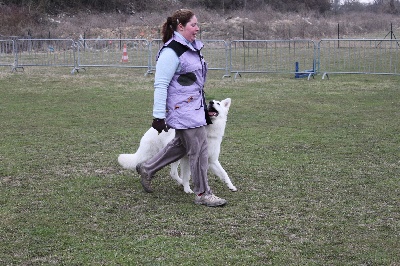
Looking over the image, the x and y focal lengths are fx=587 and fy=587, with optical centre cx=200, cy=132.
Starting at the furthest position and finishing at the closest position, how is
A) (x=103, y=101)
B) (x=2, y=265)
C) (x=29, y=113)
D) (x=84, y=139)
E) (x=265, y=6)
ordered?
(x=265, y=6), (x=103, y=101), (x=29, y=113), (x=84, y=139), (x=2, y=265)

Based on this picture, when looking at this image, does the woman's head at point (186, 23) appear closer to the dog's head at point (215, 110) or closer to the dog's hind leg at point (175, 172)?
the dog's head at point (215, 110)

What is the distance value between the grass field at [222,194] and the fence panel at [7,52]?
33.7ft

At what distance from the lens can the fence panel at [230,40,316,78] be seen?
1872 cm

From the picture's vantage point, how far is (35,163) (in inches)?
282

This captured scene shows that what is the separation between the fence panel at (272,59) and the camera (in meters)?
18.7

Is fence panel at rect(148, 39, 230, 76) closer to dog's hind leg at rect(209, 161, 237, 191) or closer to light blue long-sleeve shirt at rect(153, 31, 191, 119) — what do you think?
dog's hind leg at rect(209, 161, 237, 191)

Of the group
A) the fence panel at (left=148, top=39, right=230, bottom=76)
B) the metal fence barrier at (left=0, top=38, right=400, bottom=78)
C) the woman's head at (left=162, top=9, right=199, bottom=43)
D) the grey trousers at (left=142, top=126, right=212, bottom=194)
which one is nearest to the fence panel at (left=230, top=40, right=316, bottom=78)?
the metal fence barrier at (left=0, top=38, right=400, bottom=78)

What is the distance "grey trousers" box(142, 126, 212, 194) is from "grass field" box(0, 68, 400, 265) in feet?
0.91

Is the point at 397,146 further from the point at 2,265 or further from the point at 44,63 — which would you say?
the point at 44,63

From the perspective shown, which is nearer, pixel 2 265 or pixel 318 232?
pixel 2 265

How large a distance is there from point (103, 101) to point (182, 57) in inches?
316

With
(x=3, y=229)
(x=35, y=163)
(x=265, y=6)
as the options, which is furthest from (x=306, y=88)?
(x=265, y=6)

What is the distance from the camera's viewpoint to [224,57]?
22.5 metres

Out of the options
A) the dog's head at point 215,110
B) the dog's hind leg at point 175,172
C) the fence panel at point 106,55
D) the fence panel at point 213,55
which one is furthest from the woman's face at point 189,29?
the fence panel at point 106,55
